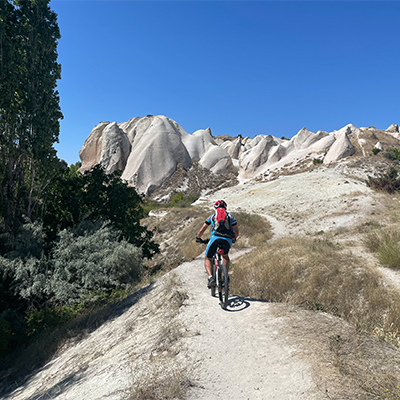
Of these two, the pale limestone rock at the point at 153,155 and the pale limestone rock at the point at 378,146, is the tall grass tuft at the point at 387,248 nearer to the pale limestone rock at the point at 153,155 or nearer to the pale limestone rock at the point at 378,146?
the pale limestone rock at the point at 378,146

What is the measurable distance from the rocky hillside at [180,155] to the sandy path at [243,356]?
45055 mm

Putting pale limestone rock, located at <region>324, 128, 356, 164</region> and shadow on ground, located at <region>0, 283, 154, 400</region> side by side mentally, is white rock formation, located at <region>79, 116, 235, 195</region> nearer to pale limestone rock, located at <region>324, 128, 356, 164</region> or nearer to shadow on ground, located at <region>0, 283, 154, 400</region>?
pale limestone rock, located at <region>324, 128, 356, 164</region>

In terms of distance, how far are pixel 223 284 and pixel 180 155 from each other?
54.7m

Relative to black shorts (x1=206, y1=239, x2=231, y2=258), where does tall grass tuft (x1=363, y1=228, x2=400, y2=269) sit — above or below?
below

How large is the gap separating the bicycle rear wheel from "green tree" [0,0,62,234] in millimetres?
9324

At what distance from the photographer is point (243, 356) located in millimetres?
3705

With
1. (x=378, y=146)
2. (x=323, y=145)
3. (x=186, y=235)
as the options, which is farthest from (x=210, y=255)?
(x=323, y=145)

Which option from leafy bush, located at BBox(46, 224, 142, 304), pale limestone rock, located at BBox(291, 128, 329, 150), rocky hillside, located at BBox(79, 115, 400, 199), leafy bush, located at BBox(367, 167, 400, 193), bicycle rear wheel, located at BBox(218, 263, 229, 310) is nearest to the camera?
bicycle rear wheel, located at BBox(218, 263, 229, 310)

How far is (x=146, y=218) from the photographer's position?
3108 centimetres

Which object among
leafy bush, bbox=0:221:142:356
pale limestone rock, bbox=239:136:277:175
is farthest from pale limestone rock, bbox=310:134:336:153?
leafy bush, bbox=0:221:142:356

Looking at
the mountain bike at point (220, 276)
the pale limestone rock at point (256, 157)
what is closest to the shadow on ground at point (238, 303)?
the mountain bike at point (220, 276)

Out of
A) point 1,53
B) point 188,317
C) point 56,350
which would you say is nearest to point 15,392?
point 56,350

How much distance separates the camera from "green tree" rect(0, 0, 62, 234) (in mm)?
10805

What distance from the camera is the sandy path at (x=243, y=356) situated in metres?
3.05
